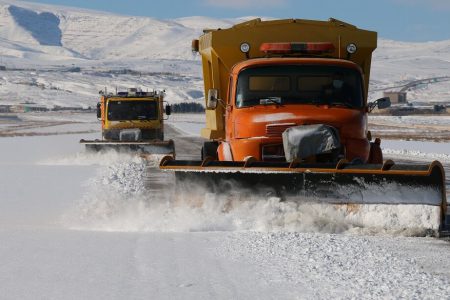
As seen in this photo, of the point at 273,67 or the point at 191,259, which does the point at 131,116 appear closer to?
the point at 273,67

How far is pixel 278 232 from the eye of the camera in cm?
901

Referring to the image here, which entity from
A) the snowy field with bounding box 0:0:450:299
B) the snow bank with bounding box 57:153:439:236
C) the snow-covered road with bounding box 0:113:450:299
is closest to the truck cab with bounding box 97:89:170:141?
the snowy field with bounding box 0:0:450:299

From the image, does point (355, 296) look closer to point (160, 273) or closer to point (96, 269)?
point (160, 273)

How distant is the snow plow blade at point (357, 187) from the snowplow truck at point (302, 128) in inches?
0.4

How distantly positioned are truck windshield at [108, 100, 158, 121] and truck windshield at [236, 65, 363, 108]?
1447cm

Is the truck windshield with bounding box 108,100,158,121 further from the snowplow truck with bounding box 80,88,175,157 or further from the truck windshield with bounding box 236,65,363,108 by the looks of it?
the truck windshield with bounding box 236,65,363,108

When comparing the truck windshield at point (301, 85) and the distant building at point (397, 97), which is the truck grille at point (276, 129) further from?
the distant building at point (397, 97)

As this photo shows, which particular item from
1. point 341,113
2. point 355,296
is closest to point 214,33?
point 341,113

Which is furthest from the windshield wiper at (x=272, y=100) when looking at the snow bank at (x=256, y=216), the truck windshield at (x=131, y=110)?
the truck windshield at (x=131, y=110)

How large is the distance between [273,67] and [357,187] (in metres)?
2.75

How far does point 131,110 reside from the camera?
25812 millimetres

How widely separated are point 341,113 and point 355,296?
5.20 m

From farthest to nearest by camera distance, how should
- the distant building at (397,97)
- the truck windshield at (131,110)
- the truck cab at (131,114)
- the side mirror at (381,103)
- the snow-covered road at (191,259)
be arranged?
the distant building at (397,97) → the truck windshield at (131,110) → the truck cab at (131,114) → the side mirror at (381,103) → the snow-covered road at (191,259)

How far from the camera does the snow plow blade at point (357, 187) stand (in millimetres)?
9164
